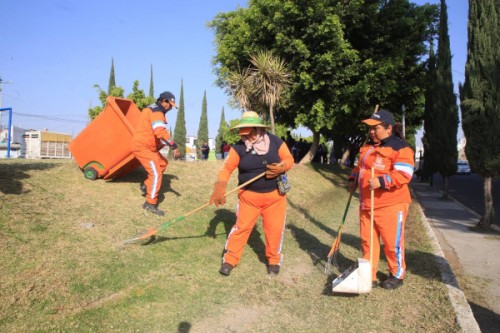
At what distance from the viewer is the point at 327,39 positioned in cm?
1461

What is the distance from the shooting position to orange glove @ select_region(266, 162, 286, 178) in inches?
178

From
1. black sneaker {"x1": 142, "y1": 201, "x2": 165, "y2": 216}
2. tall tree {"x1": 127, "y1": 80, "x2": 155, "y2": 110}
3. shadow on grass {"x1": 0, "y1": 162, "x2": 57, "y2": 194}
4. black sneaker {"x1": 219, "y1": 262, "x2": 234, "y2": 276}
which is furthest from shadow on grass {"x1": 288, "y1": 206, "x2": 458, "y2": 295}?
tall tree {"x1": 127, "y1": 80, "x2": 155, "y2": 110}

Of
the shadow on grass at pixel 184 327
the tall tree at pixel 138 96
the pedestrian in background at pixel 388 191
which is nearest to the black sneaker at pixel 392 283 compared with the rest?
the pedestrian in background at pixel 388 191

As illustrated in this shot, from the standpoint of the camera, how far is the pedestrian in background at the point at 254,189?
460 cm

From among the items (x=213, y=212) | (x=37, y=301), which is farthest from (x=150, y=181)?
(x=37, y=301)

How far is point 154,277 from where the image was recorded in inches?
169

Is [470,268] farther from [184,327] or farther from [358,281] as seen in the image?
[184,327]

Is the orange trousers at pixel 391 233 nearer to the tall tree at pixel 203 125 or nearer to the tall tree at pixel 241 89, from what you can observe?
the tall tree at pixel 241 89

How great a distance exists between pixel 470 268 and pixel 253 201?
3.58m

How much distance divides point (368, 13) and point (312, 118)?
4.58m

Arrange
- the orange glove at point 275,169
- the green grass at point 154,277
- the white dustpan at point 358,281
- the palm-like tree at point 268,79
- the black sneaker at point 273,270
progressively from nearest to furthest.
A: the green grass at point 154,277 → the white dustpan at point 358,281 → the orange glove at point 275,169 → the black sneaker at point 273,270 → the palm-like tree at point 268,79

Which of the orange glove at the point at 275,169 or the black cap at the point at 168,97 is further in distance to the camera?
the black cap at the point at 168,97

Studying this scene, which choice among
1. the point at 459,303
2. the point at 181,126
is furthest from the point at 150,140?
the point at 181,126

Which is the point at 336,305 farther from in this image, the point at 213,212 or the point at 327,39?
the point at 327,39
